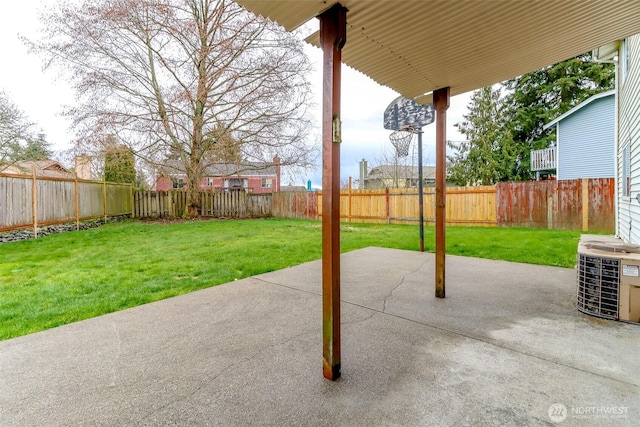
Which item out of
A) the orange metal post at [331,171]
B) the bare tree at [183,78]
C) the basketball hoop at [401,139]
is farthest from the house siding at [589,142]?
the orange metal post at [331,171]

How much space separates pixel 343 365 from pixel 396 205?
32.6 ft

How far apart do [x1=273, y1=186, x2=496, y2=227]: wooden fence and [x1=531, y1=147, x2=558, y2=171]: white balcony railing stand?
799 cm

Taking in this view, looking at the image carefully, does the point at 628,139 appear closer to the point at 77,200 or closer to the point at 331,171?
the point at 331,171

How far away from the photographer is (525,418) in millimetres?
1447

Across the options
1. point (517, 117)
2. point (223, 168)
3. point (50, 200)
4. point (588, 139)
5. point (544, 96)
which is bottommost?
point (50, 200)

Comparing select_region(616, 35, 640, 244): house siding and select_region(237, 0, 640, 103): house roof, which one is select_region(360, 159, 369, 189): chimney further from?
select_region(237, 0, 640, 103): house roof

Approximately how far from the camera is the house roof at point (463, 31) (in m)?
1.88

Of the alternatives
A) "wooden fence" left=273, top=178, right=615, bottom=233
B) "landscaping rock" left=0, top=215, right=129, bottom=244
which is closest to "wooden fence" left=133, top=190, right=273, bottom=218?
"landscaping rock" left=0, top=215, right=129, bottom=244

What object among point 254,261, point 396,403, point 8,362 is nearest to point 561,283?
point 396,403

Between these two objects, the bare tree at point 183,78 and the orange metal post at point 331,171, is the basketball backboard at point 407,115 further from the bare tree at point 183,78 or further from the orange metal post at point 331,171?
the bare tree at point 183,78

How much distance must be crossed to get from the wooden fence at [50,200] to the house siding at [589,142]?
1761cm

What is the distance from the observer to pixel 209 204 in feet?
47.4

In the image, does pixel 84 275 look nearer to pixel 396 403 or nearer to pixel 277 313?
pixel 277 313

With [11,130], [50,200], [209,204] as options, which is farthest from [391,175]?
[11,130]
